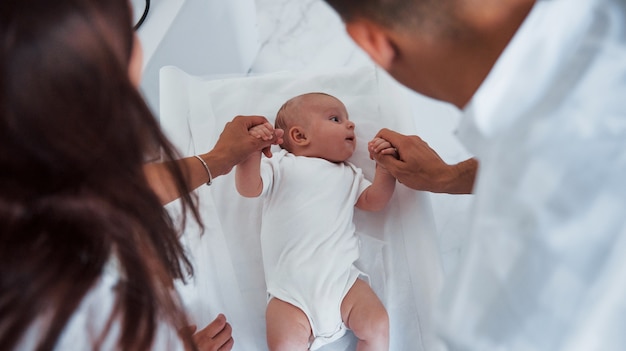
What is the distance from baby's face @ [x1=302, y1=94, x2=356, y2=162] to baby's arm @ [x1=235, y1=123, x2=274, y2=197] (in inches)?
5.1

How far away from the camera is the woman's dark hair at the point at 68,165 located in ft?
1.62

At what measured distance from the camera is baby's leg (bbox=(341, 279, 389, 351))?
1.08 m

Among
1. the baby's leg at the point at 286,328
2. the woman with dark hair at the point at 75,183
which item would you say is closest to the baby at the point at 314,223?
the baby's leg at the point at 286,328

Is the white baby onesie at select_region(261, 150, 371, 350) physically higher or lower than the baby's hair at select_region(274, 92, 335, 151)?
lower

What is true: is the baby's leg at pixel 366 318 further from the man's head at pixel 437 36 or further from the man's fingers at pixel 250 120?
the man's head at pixel 437 36

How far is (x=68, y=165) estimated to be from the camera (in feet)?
1.73

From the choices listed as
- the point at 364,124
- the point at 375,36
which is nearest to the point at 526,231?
the point at 375,36

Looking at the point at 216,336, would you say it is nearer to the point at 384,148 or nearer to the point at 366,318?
the point at 366,318

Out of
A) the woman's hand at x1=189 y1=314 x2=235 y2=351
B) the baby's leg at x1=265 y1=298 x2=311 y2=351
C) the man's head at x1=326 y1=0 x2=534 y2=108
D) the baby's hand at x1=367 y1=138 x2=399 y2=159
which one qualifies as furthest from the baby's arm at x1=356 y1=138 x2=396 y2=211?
the man's head at x1=326 y1=0 x2=534 y2=108

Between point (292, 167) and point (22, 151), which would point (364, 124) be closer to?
point (292, 167)

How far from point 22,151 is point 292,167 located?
0.80 meters

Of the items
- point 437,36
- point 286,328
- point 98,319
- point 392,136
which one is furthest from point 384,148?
point 98,319

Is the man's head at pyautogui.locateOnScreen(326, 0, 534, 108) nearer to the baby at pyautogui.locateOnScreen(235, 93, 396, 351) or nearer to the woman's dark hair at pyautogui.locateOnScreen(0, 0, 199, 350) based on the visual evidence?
the woman's dark hair at pyautogui.locateOnScreen(0, 0, 199, 350)

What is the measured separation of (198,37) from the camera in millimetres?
1485
